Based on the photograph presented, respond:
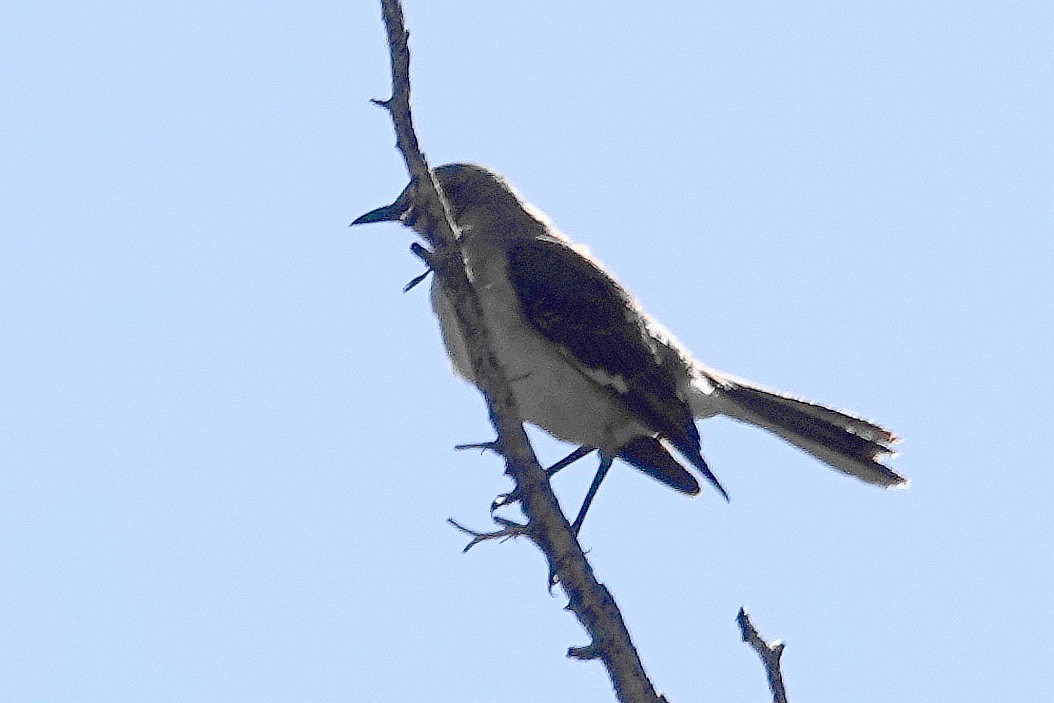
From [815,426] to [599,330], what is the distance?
140 centimetres

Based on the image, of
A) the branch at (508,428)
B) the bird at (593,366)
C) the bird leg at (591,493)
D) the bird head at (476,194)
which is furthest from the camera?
the bird head at (476,194)

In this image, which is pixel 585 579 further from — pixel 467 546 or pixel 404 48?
→ pixel 404 48

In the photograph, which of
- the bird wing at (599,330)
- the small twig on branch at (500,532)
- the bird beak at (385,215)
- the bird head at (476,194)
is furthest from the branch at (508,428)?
the bird head at (476,194)

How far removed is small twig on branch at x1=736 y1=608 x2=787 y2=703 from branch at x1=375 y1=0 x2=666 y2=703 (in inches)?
22.7

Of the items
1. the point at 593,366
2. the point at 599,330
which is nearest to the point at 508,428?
the point at 593,366

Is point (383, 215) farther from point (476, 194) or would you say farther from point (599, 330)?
point (599, 330)

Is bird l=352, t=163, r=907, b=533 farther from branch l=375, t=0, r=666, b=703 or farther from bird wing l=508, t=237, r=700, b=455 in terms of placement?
branch l=375, t=0, r=666, b=703

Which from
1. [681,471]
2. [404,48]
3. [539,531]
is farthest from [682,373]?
[404,48]

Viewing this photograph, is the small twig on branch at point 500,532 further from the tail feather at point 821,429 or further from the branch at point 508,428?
the tail feather at point 821,429

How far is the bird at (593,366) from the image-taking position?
6.91 metres

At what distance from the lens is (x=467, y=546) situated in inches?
193

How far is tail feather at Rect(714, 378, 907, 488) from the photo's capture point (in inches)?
297

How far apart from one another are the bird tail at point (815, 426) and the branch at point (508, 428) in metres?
2.97

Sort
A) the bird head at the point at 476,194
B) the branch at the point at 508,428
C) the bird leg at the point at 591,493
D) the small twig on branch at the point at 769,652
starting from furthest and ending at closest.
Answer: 1. the bird head at the point at 476,194
2. the bird leg at the point at 591,493
3. the branch at the point at 508,428
4. the small twig on branch at the point at 769,652
